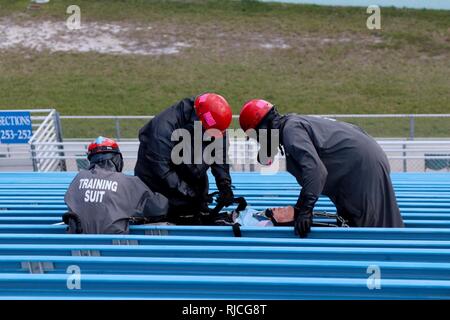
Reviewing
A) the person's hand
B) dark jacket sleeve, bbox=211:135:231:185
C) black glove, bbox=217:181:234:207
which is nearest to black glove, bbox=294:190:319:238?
the person's hand

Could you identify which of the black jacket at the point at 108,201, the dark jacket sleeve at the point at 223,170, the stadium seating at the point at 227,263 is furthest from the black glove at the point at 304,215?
the black jacket at the point at 108,201

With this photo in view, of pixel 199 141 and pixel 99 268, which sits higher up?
pixel 199 141

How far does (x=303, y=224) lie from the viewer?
4109 mm

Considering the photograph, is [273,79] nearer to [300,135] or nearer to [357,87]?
[357,87]

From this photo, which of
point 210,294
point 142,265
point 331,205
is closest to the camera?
point 210,294

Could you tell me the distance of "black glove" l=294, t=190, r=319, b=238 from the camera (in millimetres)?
4113

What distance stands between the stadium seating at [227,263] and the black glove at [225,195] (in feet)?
2.51

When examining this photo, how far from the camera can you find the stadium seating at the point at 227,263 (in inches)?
123

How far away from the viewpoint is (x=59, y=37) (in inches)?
968

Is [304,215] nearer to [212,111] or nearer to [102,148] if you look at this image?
[212,111]

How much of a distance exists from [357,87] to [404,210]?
→ 51.3 ft

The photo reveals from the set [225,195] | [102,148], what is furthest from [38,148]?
[225,195]
